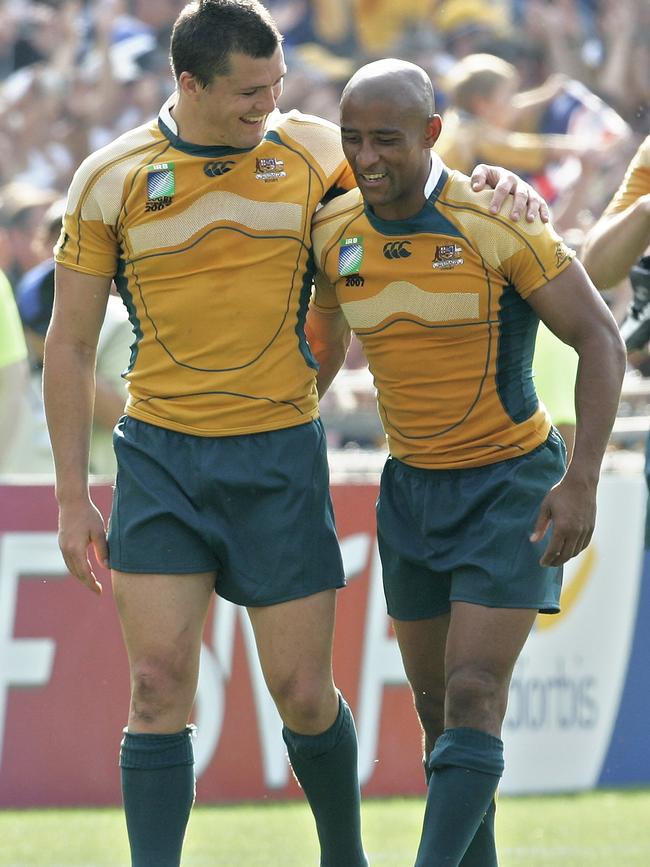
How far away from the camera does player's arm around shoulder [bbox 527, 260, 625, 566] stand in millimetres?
4090

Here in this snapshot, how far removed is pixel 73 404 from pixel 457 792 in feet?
4.73

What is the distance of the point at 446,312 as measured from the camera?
168 inches

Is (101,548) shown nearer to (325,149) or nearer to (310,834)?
(325,149)

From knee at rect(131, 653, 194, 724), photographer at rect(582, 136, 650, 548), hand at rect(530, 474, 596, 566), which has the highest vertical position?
photographer at rect(582, 136, 650, 548)

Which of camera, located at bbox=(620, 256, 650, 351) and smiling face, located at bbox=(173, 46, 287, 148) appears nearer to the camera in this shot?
smiling face, located at bbox=(173, 46, 287, 148)

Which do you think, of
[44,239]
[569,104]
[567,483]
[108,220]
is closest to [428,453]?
[567,483]

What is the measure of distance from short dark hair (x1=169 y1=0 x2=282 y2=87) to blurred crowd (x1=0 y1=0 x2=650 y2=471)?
6485 mm

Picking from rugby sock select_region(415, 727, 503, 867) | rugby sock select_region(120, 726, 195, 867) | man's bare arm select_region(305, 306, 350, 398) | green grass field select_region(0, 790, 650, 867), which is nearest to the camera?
rugby sock select_region(415, 727, 503, 867)

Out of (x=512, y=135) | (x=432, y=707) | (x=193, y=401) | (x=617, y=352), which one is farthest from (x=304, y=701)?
(x=512, y=135)

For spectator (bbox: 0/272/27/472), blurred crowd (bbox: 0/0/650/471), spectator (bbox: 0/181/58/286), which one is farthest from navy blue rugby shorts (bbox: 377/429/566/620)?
blurred crowd (bbox: 0/0/650/471)

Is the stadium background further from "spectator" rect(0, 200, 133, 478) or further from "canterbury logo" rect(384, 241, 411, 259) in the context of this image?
"canterbury logo" rect(384, 241, 411, 259)

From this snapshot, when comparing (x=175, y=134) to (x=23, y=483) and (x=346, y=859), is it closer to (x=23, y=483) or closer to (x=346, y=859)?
(x=346, y=859)

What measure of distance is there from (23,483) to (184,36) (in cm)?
323

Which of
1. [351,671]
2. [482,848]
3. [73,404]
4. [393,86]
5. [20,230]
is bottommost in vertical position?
[351,671]
